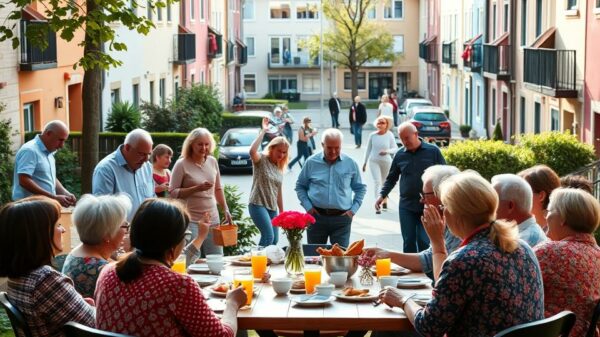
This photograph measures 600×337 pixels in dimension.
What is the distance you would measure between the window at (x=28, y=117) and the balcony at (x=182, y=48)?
1689 centimetres

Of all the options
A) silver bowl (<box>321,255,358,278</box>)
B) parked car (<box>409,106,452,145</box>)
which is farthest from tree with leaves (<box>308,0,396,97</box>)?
silver bowl (<box>321,255,358,278</box>)

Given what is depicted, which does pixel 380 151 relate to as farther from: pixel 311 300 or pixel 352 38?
pixel 352 38

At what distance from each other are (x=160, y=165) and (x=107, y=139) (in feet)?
38.9

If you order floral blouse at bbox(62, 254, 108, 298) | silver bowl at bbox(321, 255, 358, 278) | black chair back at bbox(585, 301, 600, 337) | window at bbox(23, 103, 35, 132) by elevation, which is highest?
window at bbox(23, 103, 35, 132)

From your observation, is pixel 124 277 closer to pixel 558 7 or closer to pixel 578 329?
pixel 578 329

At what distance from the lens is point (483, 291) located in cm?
560

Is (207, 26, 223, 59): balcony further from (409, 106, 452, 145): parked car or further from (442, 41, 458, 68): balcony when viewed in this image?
(409, 106, 452, 145): parked car

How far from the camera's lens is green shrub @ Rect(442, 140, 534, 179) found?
18469 millimetres

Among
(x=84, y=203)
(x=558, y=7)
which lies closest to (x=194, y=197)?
(x=84, y=203)

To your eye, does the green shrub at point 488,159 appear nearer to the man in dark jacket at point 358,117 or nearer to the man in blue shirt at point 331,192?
the man in blue shirt at point 331,192

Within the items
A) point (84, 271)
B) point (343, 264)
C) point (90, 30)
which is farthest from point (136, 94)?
point (84, 271)

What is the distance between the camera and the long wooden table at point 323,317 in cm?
654

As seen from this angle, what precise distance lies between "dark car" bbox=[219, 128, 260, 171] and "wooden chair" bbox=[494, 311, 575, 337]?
79.4 feet

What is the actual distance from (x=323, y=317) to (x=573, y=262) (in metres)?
1.51
